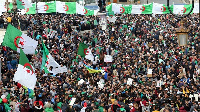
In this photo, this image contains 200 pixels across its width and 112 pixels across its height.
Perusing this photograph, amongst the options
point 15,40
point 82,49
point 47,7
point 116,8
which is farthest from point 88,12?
point 15,40

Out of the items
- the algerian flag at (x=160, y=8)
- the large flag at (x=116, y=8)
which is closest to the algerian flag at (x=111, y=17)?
the large flag at (x=116, y=8)

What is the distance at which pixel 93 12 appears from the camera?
40.1m

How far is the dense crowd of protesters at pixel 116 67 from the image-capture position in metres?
20.7

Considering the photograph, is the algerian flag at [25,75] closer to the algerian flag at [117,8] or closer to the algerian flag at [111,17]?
the algerian flag at [111,17]

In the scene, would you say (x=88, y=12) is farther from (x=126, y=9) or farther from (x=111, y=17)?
(x=126, y=9)

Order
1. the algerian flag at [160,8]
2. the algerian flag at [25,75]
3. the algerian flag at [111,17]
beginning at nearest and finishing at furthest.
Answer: the algerian flag at [25,75]
the algerian flag at [111,17]
the algerian flag at [160,8]

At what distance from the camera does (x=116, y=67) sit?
2845 cm

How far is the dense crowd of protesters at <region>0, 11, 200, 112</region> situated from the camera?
2070 cm

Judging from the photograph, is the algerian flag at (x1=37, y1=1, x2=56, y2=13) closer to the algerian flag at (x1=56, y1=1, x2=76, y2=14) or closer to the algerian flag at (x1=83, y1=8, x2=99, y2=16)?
the algerian flag at (x1=56, y1=1, x2=76, y2=14)

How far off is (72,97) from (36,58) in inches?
322

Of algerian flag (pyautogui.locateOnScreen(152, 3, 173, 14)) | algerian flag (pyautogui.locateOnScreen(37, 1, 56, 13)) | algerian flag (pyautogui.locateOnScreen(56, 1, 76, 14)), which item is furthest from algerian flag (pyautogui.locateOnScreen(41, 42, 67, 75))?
algerian flag (pyautogui.locateOnScreen(152, 3, 173, 14))

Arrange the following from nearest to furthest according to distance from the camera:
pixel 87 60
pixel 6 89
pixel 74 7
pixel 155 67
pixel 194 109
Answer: pixel 194 109, pixel 6 89, pixel 155 67, pixel 87 60, pixel 74 7

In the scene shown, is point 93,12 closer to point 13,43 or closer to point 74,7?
point 74,7

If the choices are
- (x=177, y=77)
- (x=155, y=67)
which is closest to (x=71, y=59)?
(x=155, y=67)
